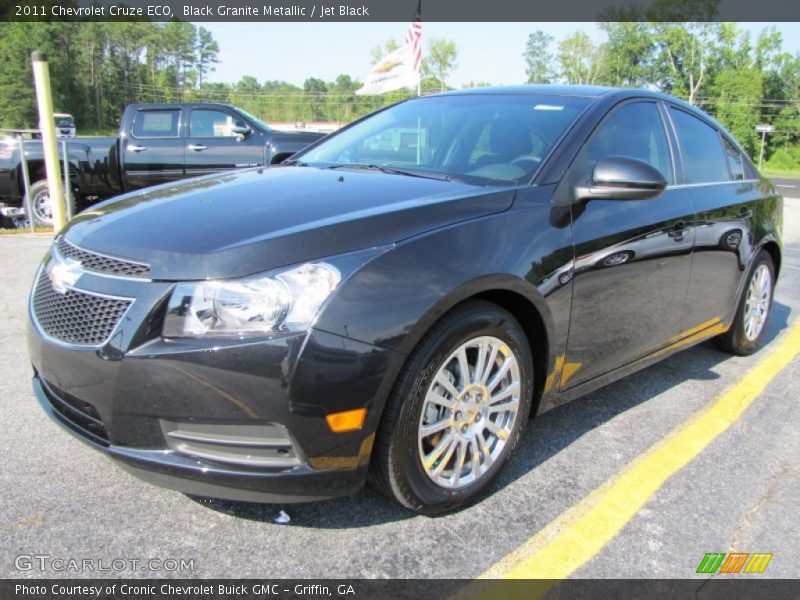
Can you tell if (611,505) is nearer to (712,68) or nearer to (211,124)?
(211,124)

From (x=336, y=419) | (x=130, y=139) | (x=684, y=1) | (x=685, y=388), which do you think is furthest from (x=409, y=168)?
(x=684, y=1)

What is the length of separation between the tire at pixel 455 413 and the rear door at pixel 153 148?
859cm

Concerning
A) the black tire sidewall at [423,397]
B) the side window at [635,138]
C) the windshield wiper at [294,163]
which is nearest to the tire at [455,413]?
the black tire sidewall at [423,397]

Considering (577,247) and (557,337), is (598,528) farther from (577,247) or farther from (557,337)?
(577,247)

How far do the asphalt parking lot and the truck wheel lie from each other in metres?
7.58

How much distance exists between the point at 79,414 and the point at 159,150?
8517mm

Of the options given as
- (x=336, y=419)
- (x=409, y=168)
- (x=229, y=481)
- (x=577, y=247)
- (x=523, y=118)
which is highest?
(x=523, y=118)

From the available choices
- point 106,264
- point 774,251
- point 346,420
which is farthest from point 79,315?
point 774,251

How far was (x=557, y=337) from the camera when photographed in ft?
8.76

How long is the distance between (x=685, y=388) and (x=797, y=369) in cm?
106

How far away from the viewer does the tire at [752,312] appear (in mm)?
4289

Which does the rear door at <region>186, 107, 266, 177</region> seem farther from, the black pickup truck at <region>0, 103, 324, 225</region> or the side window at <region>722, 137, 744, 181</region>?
the side window at <region>722, 137, 744, 181</region>

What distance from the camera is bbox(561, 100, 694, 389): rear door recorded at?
279 centimetres

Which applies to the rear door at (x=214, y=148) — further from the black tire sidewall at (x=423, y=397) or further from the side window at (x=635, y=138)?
the black tire sidewall at (x=423, y=397)
